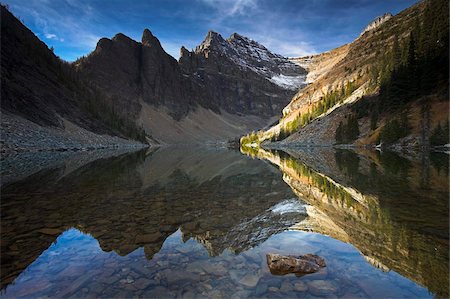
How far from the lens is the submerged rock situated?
5959 mm

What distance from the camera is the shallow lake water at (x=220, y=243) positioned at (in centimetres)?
538

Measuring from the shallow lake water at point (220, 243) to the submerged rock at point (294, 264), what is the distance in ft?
0.51

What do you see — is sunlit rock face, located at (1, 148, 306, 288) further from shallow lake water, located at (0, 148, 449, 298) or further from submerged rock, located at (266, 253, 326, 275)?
submerged rock, located at (266, 253, 326, 275)

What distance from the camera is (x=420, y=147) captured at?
53812 millimetres

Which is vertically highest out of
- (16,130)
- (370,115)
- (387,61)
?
(387,61)

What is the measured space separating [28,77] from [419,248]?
103623mm

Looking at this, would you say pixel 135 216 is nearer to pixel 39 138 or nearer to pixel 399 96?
pixel 39 138

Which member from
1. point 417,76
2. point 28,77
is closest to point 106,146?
point 28,77

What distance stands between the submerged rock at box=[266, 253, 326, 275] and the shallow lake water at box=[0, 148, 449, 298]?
0.51 feet

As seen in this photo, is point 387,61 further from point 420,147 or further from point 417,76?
point 420,147

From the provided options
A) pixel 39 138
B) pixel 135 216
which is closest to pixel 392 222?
pixel 135 216

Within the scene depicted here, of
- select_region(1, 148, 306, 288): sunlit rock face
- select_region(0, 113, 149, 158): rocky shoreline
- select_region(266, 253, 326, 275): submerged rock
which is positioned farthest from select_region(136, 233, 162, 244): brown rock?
select_region(0, 113, 149, 158): rocky shoreline

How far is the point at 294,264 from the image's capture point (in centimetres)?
609

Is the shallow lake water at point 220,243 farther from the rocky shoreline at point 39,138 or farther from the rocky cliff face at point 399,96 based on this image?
the rocky cliff face at point 399,96
